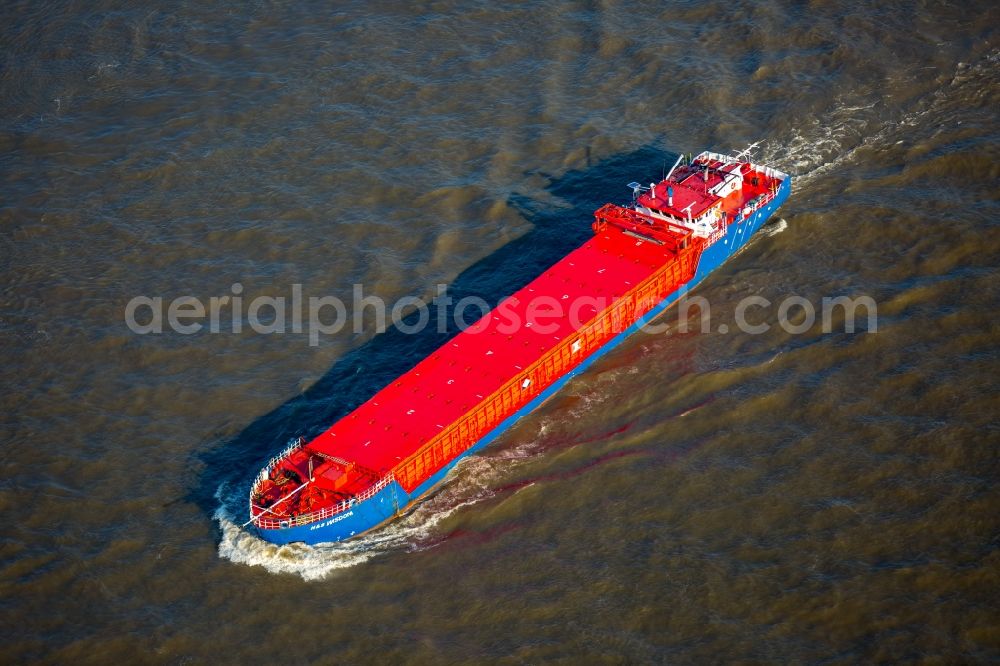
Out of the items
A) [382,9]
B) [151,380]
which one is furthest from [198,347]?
[382,9]

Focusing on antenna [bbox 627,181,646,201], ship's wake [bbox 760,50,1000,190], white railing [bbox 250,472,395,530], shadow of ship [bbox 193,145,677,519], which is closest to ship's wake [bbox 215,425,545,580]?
white railing [bbox 250,472,395,530]

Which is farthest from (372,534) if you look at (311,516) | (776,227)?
(776,227)

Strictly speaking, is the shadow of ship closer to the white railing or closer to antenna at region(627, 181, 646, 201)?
antenna at region(627, 181, 646, 201)

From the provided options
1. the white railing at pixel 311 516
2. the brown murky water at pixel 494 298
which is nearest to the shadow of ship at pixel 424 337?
the brown murky water at pixel 494 298

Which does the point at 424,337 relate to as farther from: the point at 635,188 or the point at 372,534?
the point at 635,188

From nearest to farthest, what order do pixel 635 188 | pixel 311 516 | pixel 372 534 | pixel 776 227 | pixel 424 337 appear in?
1. pixel 311 516
2. pixel 372 534
3. pixel 424 337
4. pixel 635 188
5. pixel 776 227

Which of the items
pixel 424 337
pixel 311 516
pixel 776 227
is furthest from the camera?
pixel 776 227

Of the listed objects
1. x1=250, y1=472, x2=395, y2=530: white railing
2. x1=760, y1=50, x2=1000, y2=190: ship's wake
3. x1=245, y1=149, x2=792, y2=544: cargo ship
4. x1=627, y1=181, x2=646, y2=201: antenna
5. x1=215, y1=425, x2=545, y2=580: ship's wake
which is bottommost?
x1=215, y1=425, x2=545, y2=580: ship's wake
